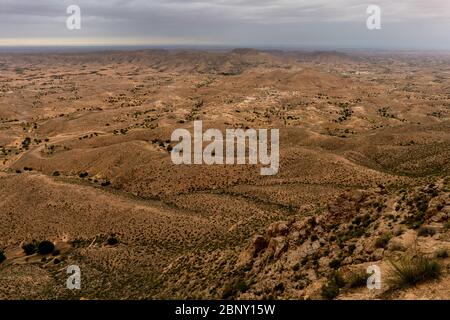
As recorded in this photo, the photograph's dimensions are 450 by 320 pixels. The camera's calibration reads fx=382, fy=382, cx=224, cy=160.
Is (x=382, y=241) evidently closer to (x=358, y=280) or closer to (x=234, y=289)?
(x=358, y=280)

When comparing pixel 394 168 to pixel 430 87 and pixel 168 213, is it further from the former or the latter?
pixel 430 87

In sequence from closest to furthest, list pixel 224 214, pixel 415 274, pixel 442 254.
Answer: pixel 415 274
pixel 442 254
pixel 224 214

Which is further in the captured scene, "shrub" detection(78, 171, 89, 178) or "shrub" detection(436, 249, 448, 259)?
"shrub" detection(78, 171, 89, 178)

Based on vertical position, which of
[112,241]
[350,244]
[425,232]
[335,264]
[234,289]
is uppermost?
[425,232]

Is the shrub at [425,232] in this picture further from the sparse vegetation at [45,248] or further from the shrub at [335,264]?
the sparse vegetation at [45,248]

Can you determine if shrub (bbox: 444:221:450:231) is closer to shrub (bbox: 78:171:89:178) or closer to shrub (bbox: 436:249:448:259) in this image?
shrub (bbox: 436:249:448:259)

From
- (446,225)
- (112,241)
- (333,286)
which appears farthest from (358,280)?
(112,241)

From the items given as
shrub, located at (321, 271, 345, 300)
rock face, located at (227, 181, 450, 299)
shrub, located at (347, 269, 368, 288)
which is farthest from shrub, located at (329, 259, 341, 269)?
shrub, located at (347, 269, 368, 288)
